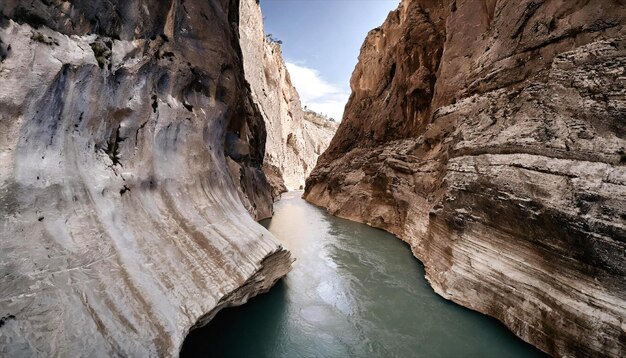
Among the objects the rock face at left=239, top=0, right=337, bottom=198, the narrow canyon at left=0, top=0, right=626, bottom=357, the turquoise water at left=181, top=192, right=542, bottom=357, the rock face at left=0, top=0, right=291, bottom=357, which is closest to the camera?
the rock face at left=0, top=0, right=291, bottom=357

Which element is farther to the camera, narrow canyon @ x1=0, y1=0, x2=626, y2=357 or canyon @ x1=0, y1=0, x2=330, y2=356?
narrow canyon @ x1=0, y1=0, x2=626, y2=357

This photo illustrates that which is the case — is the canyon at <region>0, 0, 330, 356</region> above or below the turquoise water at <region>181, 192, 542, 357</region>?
above

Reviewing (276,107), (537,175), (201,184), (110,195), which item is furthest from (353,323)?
(276,107)

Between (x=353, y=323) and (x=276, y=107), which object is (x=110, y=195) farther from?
(x=276, y=107)

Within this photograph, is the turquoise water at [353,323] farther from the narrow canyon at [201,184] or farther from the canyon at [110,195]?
the canyon at [110,195]

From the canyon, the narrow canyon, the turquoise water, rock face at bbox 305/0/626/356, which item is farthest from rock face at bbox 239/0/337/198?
the canyon

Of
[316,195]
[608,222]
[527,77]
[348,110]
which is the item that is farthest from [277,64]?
[608,222]

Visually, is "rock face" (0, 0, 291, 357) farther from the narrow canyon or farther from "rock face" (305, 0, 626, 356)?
"rock face" (305, 0, 626, 356)
